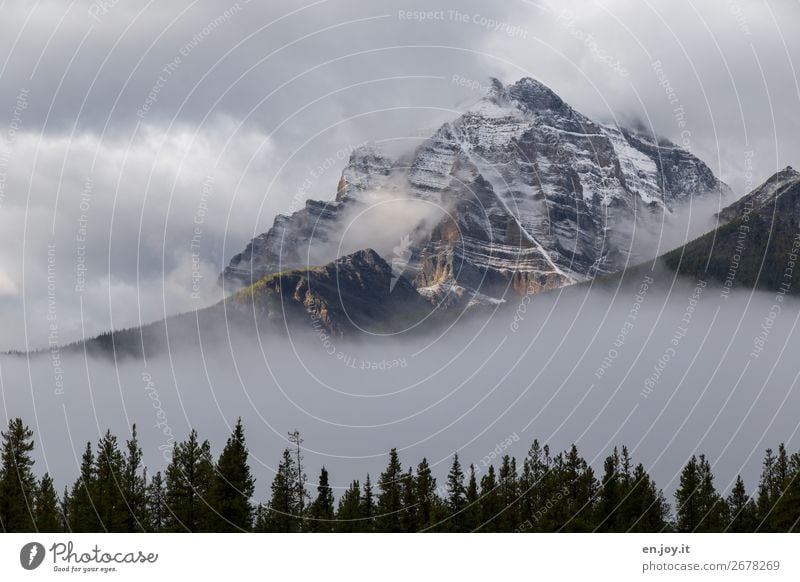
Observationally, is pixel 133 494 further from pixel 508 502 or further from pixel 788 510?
pixel 788 510

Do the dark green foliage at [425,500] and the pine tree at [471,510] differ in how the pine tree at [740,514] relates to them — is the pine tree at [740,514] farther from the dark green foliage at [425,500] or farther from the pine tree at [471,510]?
the dark green foliage at [425,500]

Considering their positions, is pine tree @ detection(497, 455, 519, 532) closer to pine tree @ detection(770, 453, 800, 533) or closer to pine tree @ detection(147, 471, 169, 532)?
pine tree @ detection(770, 453, 800, 533)

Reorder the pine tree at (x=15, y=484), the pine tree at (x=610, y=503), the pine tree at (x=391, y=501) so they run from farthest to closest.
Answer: the pine tree at (x=391, y=501)
the pine tree at (x=610, y=503)
the pine tree at (x=15, y=484)

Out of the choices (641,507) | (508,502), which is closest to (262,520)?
(508,502)

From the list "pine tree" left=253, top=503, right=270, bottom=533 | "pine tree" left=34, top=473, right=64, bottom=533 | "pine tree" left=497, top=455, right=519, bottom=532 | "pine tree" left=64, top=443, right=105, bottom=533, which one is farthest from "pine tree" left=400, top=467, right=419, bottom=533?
"pine tree" left=34, top=473, right=64, bottom=533

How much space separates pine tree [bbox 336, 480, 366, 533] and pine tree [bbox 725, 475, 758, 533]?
144 ft

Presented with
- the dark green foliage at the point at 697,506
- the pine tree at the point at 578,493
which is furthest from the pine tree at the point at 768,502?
the pine tree at the point at 578,493

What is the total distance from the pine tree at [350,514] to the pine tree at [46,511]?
30024mm

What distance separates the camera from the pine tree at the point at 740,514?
495 ft
